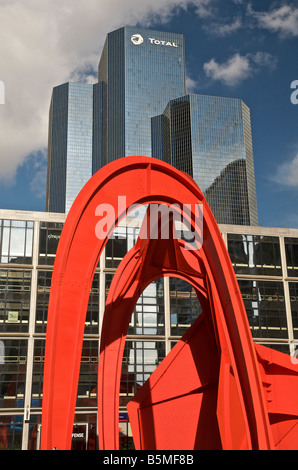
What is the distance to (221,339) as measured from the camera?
15.6m

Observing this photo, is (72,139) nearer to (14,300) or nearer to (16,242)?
(16,242)

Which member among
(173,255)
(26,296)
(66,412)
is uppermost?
(26,296)

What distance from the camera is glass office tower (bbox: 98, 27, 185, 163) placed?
141 m

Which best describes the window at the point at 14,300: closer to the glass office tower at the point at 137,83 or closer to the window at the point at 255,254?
the window at the point at 255,254

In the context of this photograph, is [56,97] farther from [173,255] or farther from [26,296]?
[173,255]

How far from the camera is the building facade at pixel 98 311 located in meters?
39.8

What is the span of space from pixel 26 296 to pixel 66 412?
1325 inches

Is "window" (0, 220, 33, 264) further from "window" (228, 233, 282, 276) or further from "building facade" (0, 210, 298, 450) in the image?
"window" (228, 233, 282, 276)

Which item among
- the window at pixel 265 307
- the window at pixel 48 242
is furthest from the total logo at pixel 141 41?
the window at pixel 265 307

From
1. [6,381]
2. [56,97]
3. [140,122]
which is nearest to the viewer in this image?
[6,381]

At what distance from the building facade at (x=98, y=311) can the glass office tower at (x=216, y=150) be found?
8350 centimetres

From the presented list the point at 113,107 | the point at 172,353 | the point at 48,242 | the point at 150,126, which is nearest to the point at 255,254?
the point at 48,242

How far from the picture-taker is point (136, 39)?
145000 mm
